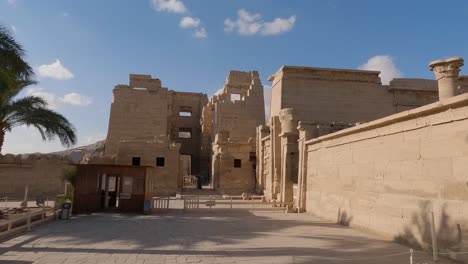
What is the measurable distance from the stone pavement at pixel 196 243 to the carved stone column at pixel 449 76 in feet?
10.7

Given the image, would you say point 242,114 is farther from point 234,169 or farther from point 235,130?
point 234,169

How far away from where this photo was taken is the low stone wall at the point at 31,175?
16562 millimetres

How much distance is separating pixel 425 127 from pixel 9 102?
51.1ft

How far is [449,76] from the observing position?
706cm

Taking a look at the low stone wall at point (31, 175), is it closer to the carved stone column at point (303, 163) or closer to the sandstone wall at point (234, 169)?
the sandstone wall at point (234, 169)

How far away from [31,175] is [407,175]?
55.3ft

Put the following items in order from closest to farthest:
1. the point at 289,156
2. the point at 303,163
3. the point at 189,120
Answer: the point at 303,163 → the point at 289,156 → the point at 189,120

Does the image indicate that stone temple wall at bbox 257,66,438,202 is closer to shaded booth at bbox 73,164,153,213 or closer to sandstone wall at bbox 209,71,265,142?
sandstone wall at bbox 209,71,265,142

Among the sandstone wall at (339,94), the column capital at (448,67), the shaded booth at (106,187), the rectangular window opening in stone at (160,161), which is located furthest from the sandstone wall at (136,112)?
the column capital at (448,67)

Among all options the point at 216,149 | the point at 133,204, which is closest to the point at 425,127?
the point at 133,204

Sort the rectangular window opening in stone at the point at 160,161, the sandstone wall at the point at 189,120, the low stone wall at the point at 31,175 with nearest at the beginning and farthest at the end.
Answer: the low stone wall at the point at 31,175
the rectangular window opening in stone at the point at 160,161
the sandstone wall at the point at 189,120

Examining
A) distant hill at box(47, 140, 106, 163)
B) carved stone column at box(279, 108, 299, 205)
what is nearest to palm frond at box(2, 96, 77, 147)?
distant hill at box(47, 140, 106, 163)

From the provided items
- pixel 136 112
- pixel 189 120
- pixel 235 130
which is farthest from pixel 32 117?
pixel 189 120

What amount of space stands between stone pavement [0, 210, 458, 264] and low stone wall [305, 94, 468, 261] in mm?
447
